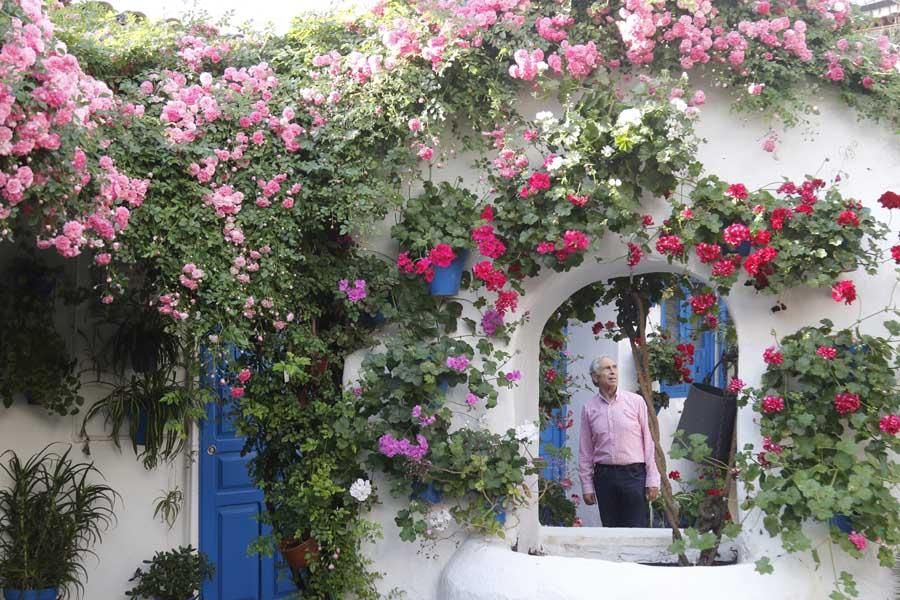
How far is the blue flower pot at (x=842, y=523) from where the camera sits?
3920 millimetres

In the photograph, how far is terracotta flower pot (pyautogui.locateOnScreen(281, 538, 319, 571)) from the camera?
14.9 ft

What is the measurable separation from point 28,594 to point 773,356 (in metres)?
3.75

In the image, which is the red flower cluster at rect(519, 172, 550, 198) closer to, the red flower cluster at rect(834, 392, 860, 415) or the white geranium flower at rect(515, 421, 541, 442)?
the white geranium flower at rect(515, 421, 541, 442)

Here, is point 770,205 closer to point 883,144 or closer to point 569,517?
point 883,144

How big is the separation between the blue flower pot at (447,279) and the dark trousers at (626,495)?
189 centimetres

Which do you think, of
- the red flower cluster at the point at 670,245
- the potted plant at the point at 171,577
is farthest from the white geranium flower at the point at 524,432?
the potted plant at the point at 171,577

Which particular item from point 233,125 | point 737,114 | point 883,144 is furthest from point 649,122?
point 233,125

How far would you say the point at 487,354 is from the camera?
14.9 ft

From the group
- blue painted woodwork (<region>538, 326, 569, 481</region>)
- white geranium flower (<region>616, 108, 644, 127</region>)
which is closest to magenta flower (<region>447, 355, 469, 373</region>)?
white geranium flower (<region>616, 108, 644, 127</region>)

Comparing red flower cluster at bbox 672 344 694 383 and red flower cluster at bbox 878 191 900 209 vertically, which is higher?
red flower cluster at bbox 878 191 900 209

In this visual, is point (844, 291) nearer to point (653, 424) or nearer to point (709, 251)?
point (709, 251)

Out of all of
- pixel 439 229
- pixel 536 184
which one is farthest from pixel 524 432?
pixel 536 184

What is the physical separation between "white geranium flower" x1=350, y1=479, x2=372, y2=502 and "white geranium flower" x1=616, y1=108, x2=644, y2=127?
197 centimetres

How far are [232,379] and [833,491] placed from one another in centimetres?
270
